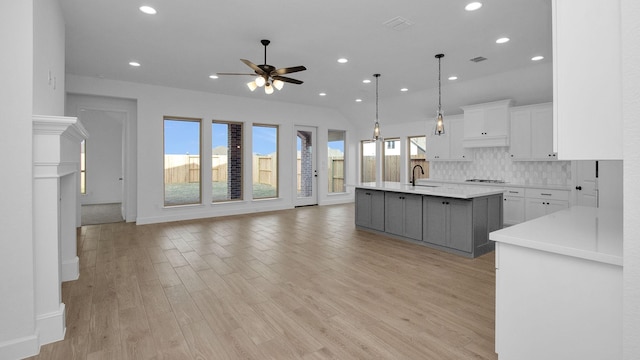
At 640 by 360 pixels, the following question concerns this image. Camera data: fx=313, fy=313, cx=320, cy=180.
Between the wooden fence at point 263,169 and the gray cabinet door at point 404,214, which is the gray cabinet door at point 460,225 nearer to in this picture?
the gray cabinet door at point 404,214

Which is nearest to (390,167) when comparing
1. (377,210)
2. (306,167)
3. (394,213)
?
(306,167)

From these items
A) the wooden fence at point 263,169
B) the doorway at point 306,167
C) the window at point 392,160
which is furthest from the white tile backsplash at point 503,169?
the doorway at point 306,167

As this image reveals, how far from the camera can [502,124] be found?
20.7 feet

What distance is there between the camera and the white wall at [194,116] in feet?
21.5

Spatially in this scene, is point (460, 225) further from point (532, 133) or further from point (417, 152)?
point (417, 152)

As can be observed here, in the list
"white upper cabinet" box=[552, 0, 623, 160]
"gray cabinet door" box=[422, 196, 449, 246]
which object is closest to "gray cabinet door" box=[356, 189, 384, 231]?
"gray cabinet door" box=[422, 196, 449, 246]

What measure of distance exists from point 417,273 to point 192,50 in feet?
14.5

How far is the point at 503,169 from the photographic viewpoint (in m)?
6.75

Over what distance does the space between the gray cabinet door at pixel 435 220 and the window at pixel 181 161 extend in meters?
5.27

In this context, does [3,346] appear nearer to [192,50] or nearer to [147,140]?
[192,50]

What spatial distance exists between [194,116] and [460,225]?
19.8ft

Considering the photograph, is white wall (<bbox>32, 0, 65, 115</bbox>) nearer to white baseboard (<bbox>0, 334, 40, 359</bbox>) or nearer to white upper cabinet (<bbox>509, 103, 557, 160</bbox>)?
white baseboard (<bbox>0, 334, 40, 359</bbox>)

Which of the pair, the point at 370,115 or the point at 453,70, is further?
the point at 370,115

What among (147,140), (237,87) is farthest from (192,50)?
(147,140)
